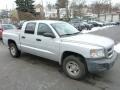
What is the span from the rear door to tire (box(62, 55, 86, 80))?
5.43ft

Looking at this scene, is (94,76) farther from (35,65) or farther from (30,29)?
(30,29)

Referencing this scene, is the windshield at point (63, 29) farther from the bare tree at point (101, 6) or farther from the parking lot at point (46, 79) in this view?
the bare tree at point (101, 6)

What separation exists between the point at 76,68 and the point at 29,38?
92.8 inches

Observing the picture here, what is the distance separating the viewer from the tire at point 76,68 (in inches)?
185

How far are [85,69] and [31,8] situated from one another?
47397 mm

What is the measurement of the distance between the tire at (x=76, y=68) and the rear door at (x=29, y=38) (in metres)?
1.65

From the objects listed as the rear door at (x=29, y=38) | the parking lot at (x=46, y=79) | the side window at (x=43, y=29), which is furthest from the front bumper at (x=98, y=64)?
the rear door at (x=29, y=38)

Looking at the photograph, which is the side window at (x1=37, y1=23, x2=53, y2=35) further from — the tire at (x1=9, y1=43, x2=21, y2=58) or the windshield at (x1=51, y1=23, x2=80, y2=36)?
the tire at (x1=9, y1=43, x2=21, y2=58)

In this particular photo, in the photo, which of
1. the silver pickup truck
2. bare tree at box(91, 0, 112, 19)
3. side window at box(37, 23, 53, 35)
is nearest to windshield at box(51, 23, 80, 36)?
the silver pickup truck

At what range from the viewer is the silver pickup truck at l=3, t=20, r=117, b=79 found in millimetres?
4438

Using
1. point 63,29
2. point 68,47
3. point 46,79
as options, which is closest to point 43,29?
point 63,29

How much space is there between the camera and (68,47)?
4855mm

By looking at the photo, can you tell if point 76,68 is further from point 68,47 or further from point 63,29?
point 63,29

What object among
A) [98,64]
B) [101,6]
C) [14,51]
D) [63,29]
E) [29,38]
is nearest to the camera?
[98,64]
